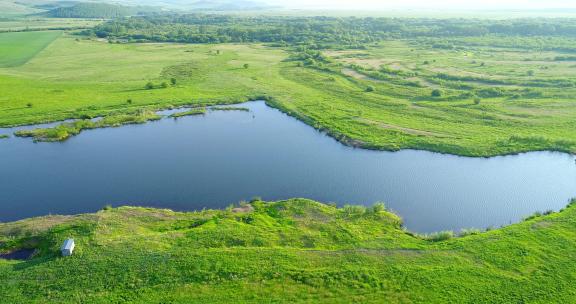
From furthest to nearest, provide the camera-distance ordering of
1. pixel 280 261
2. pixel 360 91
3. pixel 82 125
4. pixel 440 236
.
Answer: pixel 360 91, pixel 82 125, pixel 440 236, pixel 280 261

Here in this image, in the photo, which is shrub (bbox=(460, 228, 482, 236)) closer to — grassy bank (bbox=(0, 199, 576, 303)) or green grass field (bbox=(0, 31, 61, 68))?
grassy bank (bbox=(0, 199, 576, 303))

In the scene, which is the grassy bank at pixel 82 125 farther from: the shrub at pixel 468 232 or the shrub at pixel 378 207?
the shrub at pixel 468 232

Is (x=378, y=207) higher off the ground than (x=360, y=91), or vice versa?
(x=360, y=91)

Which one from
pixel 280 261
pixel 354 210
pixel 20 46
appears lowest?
pixel 280 261

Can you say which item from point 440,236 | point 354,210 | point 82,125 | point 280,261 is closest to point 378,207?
point 354,210

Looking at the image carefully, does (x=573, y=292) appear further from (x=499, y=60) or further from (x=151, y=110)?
(x=499, y=60)

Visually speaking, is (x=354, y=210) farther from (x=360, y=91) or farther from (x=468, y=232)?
(x=360, y=91)

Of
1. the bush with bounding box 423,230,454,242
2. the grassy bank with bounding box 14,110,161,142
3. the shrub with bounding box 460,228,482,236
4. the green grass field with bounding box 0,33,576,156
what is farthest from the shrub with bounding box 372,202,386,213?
the grassy bank with bounding box 14,110,161,142
